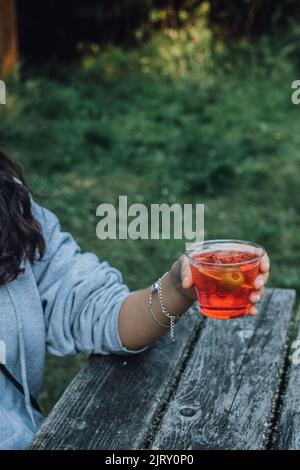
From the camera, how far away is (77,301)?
181 cm

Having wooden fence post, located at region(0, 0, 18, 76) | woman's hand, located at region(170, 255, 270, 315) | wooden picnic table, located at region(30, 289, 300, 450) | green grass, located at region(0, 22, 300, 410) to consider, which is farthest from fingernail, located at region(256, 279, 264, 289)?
wooden fence post, located at region(0, 0, 18, 76)

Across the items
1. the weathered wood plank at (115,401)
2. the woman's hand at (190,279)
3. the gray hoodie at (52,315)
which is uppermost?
the woman's hand at (190,279)

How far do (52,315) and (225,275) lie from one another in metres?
0.55

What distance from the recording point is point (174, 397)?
5.21 ft

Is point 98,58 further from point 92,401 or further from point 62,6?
point 92,401

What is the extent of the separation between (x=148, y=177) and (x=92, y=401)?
14.4 ft

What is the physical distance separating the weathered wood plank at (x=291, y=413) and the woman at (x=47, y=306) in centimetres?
28

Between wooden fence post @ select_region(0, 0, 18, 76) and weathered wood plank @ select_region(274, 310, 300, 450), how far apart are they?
21.3 ft

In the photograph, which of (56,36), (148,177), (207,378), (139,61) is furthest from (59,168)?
(207,378)

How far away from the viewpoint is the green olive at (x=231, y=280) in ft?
4.73

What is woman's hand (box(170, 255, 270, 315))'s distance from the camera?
1.50 meters

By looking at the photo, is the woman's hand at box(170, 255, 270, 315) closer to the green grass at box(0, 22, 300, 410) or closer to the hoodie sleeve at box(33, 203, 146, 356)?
the hoodie sleeve at box(33, 203, 146, 356)

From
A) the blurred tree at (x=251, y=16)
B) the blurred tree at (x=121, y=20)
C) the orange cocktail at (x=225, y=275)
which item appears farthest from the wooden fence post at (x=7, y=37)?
the orange cocktail at (x=225, y=275)

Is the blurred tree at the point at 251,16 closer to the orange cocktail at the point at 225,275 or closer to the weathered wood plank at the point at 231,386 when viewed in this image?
the weathered wood plank at the point at 231,386
